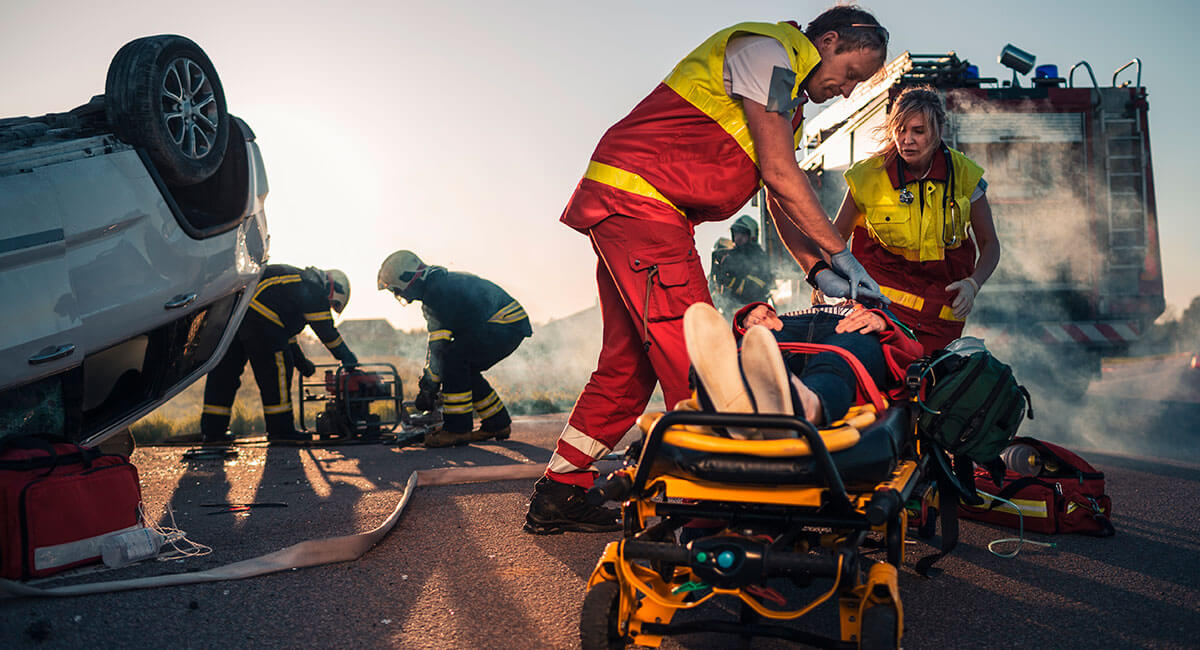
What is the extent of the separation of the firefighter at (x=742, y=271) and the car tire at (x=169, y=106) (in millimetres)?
6747

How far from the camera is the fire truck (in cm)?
755

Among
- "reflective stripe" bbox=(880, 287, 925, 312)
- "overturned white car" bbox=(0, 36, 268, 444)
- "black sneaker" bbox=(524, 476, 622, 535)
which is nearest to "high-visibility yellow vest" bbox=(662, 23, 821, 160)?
"reflective stripe" bbox=(880, 287, 925, 312)

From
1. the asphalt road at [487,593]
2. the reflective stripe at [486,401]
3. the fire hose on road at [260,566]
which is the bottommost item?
the asphalt road at [487,593]

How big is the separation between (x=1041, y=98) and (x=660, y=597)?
7.72 meters

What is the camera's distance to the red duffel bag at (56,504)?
2.68 meters

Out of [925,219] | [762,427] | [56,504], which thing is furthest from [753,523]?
[56,504]

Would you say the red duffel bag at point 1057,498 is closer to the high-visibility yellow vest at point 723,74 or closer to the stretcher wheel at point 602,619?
the high-visibility yellow vest at point 723,74

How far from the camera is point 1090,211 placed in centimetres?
762

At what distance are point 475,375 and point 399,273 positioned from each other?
1.24 m

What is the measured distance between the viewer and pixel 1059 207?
7.67 metres

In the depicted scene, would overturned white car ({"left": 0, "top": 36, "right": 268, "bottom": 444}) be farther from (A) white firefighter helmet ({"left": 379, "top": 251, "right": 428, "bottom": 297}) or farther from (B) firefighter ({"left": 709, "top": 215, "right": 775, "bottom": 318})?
(B) firefighter ({"left": 709, "top": 215, "right": 775, "bottom": 318})

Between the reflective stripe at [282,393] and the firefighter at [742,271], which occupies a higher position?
the firefighter at [742,271]

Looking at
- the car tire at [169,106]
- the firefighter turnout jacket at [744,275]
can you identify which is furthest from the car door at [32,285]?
the firefighter turnout jacket at [744,275]

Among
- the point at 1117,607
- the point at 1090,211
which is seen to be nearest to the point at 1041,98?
the point at 1090,211
